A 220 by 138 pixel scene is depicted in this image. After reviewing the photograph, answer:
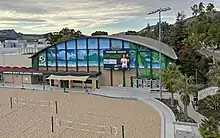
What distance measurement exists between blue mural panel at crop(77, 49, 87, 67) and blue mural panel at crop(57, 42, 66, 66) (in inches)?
84.4

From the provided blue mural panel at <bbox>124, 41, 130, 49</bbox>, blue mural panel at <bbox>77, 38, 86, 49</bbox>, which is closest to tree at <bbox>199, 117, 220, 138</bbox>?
blue mural panel at <bbox>124, 41, 130, 49</bbox>

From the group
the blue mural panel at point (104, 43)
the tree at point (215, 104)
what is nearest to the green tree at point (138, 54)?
the blue mural panel at point (104, 43)

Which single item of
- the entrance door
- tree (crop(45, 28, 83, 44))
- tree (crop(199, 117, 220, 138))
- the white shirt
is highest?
tree (crop(45, 28, 83, 44))

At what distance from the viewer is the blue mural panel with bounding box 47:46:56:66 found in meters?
36.6

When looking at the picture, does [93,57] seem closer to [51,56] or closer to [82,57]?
[82,57]

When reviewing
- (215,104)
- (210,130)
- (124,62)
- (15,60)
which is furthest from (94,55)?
(210,130)

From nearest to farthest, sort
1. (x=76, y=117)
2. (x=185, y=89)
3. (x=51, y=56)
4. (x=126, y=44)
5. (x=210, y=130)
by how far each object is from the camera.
Answer: 1. (x=210, y=130)
2. (x=185, y=89)
3. (x=76, y=117)
4. (x=126, y=44)
5. (x=51, y=56)

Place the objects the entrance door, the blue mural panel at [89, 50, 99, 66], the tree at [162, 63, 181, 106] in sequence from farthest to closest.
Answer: the entrance door
the blue mural panel at [89, 50, 99, 66]
the tree at [162, 63, 181, 106]

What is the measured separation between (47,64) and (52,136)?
20.5 metres

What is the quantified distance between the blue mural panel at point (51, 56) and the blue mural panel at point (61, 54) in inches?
23.8

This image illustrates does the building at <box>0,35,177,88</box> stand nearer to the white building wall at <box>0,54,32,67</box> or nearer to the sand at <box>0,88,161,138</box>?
the white building wall at <box>0,54,32,67</box>

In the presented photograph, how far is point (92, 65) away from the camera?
3488cm

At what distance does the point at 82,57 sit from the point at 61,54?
2.99 m

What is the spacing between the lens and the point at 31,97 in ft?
97.5
